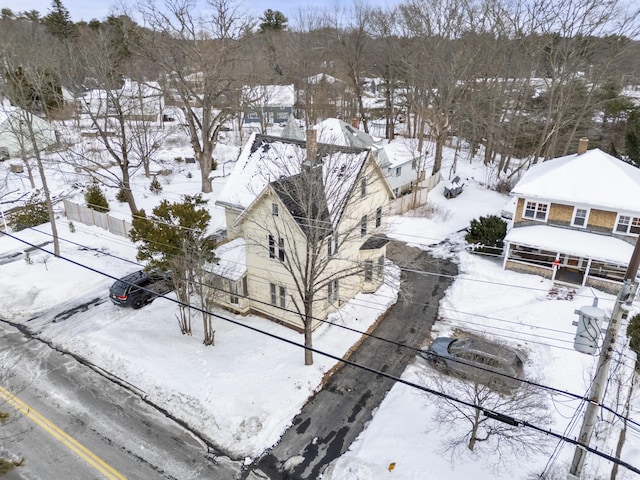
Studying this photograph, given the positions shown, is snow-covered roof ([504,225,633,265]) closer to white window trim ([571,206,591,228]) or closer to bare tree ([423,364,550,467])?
white window trim ([571,206,591,228])

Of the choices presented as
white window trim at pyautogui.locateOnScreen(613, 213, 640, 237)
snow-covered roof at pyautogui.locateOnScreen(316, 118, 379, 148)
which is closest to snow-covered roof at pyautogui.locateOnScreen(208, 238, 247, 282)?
snow-covered roof at pyautogui.locateOnScreen(316, 118, 379, 148)

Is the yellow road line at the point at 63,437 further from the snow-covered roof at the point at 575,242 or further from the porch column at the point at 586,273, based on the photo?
the porch column at the point at 586,273

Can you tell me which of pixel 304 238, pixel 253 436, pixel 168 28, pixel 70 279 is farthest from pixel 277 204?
pixel 168 28

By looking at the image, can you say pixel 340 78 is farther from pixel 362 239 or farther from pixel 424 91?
pixel 362 239

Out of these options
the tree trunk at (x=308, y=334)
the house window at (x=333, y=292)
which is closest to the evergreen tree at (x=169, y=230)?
the tree trunk at (x=308, y=334)

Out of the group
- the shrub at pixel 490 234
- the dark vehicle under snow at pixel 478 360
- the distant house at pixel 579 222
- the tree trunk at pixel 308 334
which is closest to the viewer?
the dark vehicle under snow at pixel 478 360

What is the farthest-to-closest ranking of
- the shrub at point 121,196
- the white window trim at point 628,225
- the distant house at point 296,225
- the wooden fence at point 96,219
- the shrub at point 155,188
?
the shrub at point 155,188 → the shrub at point 121,196 → the wooden fence at point 96,219 → the white window trim at point 628,225 → the distant house at point 296,225

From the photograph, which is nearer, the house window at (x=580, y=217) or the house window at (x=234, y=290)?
the house window at (x=234, y=290)

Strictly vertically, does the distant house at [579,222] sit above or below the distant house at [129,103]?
below
